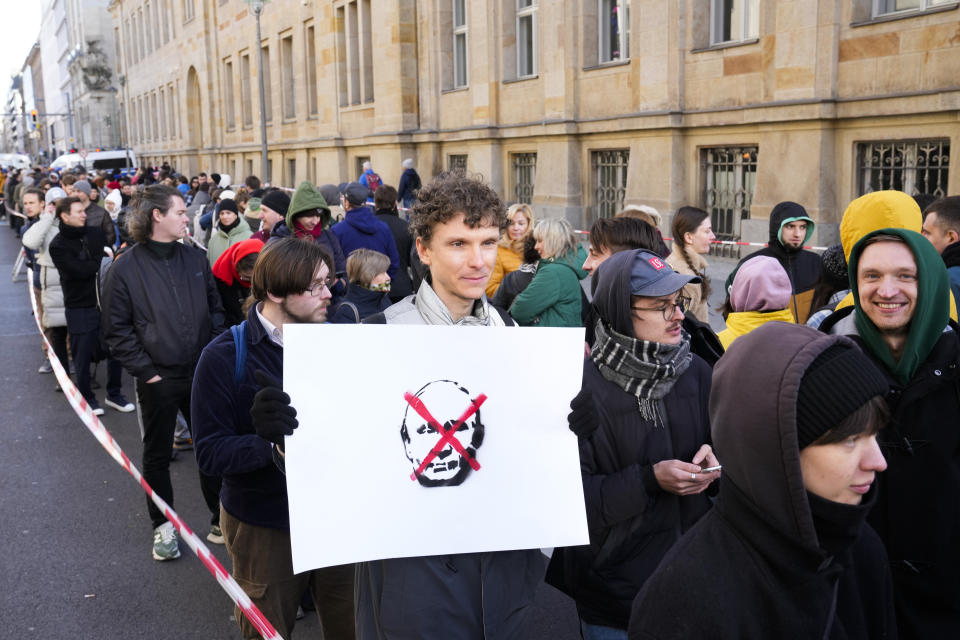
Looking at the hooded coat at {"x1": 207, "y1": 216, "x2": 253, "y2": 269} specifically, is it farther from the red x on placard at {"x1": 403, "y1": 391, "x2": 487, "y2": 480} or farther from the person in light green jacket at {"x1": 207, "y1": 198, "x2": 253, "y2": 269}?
the red x on placard at {"x1": 403, "y1": 391, "x2": 487, "y2": 480}

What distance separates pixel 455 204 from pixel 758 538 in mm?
1260

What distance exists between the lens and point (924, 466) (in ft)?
8.64

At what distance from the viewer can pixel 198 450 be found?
124 inches

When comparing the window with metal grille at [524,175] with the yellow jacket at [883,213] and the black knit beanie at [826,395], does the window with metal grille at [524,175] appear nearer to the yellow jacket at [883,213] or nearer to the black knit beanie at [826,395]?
the yellow jacket at [883,213]

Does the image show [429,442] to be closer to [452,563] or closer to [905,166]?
[452,563]

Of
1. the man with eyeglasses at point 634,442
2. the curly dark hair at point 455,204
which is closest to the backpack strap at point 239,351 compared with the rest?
the curly dark hair at point 455,204

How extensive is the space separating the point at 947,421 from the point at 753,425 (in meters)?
1.42

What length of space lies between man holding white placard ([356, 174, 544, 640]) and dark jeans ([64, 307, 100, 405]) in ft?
21.7

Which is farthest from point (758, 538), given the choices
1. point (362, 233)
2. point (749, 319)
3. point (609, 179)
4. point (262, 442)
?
point (609, 179)

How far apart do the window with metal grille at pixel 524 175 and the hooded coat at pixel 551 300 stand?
1411cm

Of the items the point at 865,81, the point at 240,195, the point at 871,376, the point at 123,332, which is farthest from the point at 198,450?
the point at 865,81

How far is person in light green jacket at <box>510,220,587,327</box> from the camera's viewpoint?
199 inches

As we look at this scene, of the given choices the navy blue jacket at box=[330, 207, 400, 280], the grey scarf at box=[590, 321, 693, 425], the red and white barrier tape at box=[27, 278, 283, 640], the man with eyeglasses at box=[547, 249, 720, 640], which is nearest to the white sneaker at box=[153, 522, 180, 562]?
the red and white barrier tape at box=[27, 278, 283, 640]

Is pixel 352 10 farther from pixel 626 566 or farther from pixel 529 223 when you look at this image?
pixel 626 566
